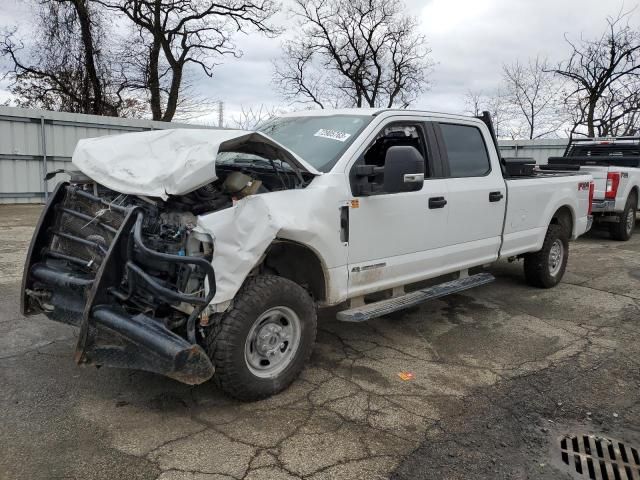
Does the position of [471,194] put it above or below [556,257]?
above

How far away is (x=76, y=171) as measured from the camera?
157 inches

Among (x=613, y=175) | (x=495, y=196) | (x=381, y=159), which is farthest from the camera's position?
(x=613, y=175)

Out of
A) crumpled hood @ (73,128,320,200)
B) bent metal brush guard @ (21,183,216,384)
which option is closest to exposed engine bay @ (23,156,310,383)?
bent metal brush guard @ (21,183,216,384)

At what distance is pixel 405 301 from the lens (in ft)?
14.9

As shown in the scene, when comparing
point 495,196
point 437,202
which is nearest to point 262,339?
point 437,202

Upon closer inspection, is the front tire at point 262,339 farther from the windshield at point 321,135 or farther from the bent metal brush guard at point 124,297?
the windshield at point 321,135

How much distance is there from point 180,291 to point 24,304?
1.42 meters

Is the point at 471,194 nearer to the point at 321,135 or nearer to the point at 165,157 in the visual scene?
the point at 321,135

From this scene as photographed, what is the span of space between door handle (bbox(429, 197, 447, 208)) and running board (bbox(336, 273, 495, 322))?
78 cm

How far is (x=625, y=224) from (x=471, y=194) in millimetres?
7345

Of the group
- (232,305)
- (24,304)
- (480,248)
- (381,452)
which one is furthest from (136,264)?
(480,248)

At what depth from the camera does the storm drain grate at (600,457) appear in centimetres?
299

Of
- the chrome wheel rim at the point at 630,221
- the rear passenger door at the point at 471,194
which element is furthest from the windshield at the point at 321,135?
the chrome wheel rim at the point at 630,221

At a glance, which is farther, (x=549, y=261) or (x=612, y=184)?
(x=612, y=184)
